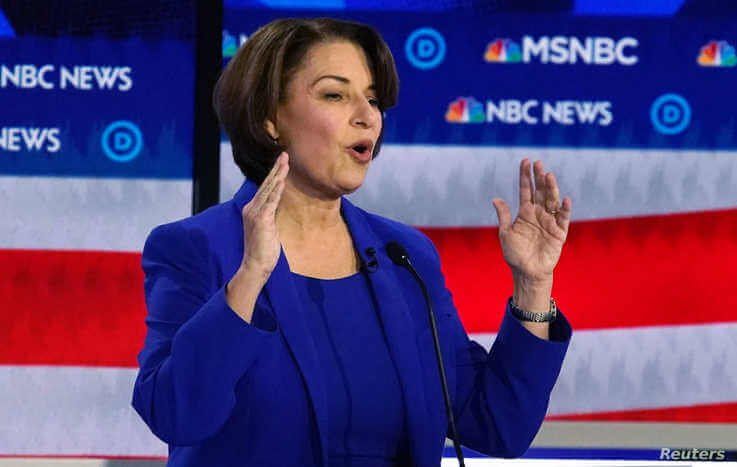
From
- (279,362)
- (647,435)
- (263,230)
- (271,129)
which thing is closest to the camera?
(263,230)

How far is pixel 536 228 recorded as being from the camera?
5.79 feet

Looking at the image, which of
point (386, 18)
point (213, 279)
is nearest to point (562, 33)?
point (386, 18)

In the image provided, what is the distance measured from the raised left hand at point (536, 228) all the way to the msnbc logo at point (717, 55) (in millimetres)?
1323

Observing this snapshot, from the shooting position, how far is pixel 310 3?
2896mm

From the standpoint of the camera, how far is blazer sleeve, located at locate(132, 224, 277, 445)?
148cm

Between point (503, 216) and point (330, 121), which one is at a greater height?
point (330, 121)

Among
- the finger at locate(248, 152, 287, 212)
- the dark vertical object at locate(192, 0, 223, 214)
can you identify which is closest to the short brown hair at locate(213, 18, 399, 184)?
the finger at locate(248, 152, 287, 212)

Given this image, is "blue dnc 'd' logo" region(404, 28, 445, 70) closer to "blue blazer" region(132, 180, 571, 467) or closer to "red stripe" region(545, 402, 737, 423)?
"red stripe" region(545, 402, 737, 423)

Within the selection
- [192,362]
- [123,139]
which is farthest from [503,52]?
[192,362]

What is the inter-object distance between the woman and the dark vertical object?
1.03 m

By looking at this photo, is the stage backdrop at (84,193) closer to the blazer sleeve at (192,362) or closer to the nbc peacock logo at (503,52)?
the nbc peacock logo at (503,52)

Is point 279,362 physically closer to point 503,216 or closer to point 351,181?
point 351,181

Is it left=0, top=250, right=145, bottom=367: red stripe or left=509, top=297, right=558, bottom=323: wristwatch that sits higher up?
left=509, top=297, right=558, bottom=323: wristwatch

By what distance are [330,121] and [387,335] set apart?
13.3 inches
